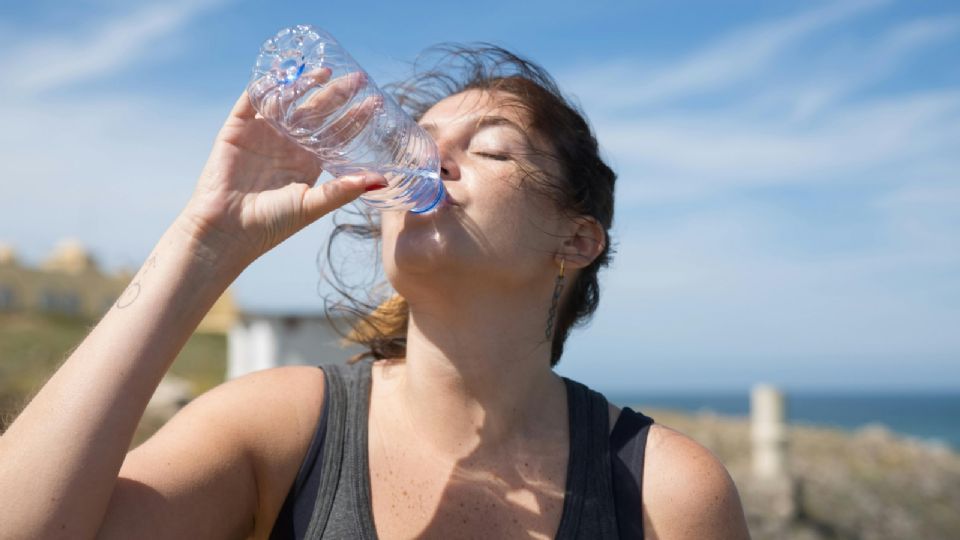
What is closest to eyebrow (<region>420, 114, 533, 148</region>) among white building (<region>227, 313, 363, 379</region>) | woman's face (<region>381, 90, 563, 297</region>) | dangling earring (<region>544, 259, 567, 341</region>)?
woman's face (<region>381, 90, 563, 297</region>)

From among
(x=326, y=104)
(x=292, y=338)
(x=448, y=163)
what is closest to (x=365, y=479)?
(x=448, y=163)

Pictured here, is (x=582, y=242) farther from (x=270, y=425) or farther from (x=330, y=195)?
(x=270, y=425)

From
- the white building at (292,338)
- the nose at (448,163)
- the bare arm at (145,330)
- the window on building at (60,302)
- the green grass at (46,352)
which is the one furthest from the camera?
the window on building at (60,302)

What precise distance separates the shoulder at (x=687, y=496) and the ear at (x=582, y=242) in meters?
0.54

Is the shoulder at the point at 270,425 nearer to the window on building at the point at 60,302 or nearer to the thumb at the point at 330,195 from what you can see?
the thumb at the point at 330,195

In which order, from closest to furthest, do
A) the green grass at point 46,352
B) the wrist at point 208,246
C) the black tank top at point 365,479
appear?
the wrist at point 208,246
the black tank top at point 365,479
the green grass at point 46,352

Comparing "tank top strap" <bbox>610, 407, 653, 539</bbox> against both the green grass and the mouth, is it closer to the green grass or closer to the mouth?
the mouth

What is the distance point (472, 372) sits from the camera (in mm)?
2561

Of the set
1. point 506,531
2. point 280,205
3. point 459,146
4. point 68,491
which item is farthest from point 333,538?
point 459,146

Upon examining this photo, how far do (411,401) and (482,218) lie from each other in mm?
531

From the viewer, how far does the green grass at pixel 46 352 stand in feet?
41.4

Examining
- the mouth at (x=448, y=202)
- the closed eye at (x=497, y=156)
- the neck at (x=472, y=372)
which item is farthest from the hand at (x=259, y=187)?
the neck at (x=472, y=372)

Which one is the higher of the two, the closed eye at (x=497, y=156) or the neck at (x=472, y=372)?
the closed eye at (x=497, y=156)

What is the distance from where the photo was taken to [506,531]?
2420 millimetres
